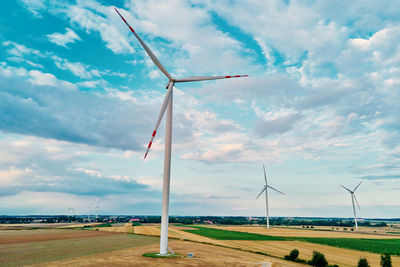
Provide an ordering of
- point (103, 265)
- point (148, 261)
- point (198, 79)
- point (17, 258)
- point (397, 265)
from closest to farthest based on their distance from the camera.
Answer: point (103, 265), point (148, 261), point (17, 258), point (198, 79), point (397, 265)

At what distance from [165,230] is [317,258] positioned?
33.7 metres

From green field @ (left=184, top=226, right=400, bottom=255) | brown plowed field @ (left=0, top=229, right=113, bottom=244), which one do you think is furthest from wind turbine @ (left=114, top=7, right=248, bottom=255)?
green field @ (left=184, top=226, right=400, bottom=255)

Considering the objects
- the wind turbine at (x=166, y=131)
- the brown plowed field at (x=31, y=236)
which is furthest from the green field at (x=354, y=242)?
the wind turbine at (x=166, y=131)

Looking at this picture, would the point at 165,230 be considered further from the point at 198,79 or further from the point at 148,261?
the point at 198,79

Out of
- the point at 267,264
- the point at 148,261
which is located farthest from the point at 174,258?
the point at 267,264

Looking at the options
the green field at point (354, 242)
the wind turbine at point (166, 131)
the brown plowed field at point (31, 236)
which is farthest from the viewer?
the green field at point (354, 242)

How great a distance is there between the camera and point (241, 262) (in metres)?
46.8

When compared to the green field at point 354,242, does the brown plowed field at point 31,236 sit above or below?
above

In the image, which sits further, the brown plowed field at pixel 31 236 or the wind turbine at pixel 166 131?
the brown plowed field at pixel 31 236

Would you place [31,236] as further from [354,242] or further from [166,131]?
[354,242]


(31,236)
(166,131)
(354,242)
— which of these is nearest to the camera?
(166,131)

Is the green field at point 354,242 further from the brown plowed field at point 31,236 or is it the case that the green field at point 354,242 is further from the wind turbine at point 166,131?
the wind turbine at point 166,131

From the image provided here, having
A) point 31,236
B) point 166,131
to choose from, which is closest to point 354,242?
point 166,131

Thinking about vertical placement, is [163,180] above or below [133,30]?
below
